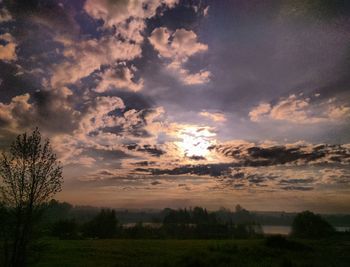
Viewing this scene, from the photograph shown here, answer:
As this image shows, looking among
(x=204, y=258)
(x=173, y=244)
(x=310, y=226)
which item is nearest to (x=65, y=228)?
(x=173, y=244)

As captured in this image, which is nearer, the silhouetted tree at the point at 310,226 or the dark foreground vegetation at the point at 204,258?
the dark foreground vegetation at the point at 204,258

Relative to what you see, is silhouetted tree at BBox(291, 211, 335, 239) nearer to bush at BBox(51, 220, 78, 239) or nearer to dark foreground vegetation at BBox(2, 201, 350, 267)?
dark foreground vegetation at BBox(2, 201, 350, 267)

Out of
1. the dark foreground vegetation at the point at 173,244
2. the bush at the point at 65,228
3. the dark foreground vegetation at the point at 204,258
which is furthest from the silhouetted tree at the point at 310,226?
the bush at the point at 65,228

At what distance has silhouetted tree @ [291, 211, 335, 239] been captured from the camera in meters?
103

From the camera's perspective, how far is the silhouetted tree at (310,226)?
103 meters

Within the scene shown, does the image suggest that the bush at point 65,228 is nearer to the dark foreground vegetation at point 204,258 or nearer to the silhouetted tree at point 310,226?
the dark foreground vegetation at point 204,258

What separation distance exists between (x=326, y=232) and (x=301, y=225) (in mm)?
11972

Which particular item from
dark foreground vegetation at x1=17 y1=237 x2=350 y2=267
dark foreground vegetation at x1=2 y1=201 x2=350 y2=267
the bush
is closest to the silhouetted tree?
dark foreground vegetation at x1=2 y1=201 x2=350 y2=267

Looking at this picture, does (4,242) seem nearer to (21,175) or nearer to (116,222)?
(21,175)

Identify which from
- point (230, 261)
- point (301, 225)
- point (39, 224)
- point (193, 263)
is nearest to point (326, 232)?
point (301, 225)

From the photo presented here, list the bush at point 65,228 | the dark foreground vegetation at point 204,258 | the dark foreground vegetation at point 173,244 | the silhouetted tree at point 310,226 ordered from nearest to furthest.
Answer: the dark foreground vegetation at point 204,258 → the dark foreground vegetation at point 173,244 → the bush at point 65,228 → the silhouetted tree at point 310,226

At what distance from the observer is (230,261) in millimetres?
34781

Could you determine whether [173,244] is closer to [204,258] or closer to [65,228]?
[204,258]

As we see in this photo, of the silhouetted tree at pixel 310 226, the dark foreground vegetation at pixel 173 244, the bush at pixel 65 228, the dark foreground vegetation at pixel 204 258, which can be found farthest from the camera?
the silhouetted tree at pixel 310 226
